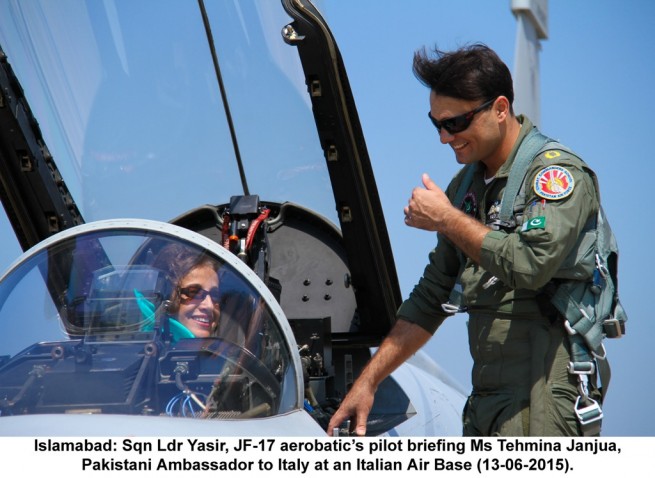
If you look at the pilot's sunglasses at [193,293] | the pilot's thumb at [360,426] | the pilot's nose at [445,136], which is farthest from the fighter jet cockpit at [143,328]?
the pilot's nose at [445,136]

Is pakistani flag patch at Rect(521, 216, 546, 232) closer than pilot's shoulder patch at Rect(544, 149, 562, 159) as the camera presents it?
Yes

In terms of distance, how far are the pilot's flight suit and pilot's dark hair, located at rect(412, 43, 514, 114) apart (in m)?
0.17

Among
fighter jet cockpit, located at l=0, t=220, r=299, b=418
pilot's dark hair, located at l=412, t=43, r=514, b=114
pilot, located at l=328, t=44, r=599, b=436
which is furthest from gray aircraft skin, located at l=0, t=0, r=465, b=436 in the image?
pilot's dark hair, located at l=412, t=43, r=514, b=114

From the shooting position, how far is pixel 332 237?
414 centimetres

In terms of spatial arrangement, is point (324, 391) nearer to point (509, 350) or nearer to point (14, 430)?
point (509, 350)

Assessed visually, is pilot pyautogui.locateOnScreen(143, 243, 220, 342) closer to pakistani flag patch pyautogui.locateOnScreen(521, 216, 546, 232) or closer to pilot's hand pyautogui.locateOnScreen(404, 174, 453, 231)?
pilot's hand pyautogui.locateOnScreen(404, 174, 453, 231)

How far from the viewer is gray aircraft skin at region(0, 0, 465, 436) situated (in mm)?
2322

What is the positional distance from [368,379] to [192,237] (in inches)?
32.7

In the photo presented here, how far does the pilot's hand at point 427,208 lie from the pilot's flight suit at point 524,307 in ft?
0.53

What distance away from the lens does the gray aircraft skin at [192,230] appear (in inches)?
91.4

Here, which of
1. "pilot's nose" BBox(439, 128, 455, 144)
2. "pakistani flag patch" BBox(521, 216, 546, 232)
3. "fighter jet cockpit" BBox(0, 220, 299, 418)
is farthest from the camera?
"pilot's nose" BBox(439, 128, 455, 144)

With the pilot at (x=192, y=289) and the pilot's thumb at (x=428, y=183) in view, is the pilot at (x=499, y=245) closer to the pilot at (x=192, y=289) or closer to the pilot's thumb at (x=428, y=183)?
the pilot's thumb at (x=428, y=183)

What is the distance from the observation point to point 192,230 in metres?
4.21
